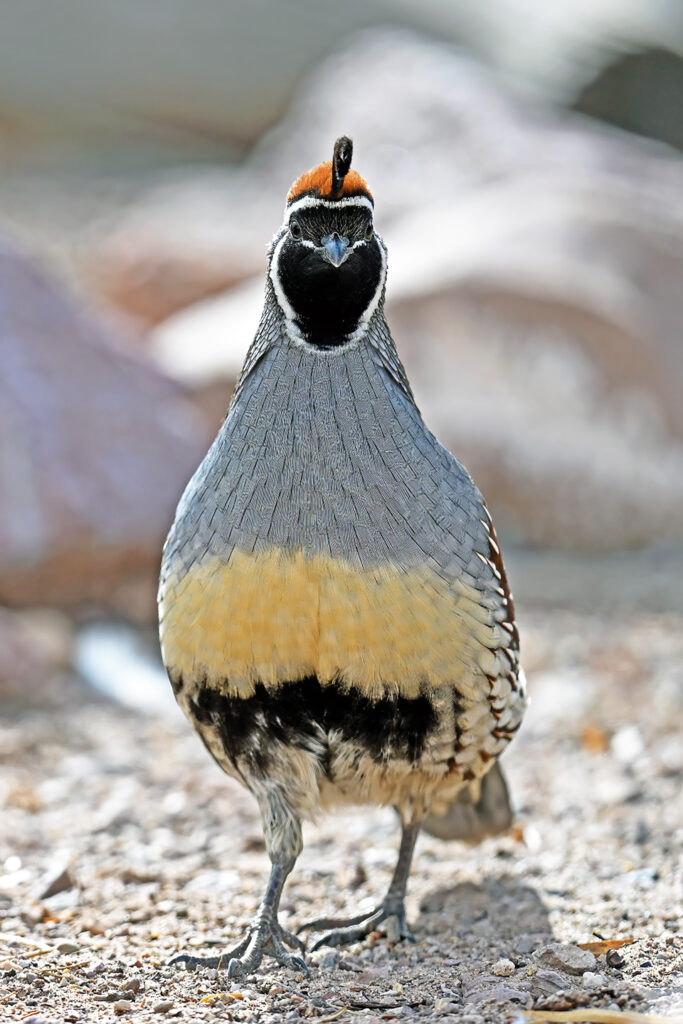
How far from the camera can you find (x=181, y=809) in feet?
18.1

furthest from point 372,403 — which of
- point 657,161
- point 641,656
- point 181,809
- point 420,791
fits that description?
point 657,161

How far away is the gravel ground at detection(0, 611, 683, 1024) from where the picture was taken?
135 inches

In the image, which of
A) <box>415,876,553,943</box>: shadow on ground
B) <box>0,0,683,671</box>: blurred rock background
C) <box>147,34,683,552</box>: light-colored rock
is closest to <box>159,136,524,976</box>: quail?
<box>415,876,553,943</box>: shadow on ground

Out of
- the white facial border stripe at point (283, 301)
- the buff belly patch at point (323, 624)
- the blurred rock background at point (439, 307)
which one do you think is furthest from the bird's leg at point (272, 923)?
the blurred rock background at point (439, 307)

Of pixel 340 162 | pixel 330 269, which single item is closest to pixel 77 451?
pixel 330 269

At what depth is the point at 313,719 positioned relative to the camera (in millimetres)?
3695

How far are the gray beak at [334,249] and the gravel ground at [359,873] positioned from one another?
2.02 meters

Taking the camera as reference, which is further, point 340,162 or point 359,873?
point 359,873

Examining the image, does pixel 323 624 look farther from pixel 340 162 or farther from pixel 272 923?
pixel 340 162

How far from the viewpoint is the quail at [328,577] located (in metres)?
3.56

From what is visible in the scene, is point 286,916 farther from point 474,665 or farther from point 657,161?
point 657,161

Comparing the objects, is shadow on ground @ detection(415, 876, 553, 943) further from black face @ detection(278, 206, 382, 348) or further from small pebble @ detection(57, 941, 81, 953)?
black face @ detection(278, 206, 382, 348)

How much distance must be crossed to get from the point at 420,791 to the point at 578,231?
7313mm

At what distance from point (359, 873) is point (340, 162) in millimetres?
2681
